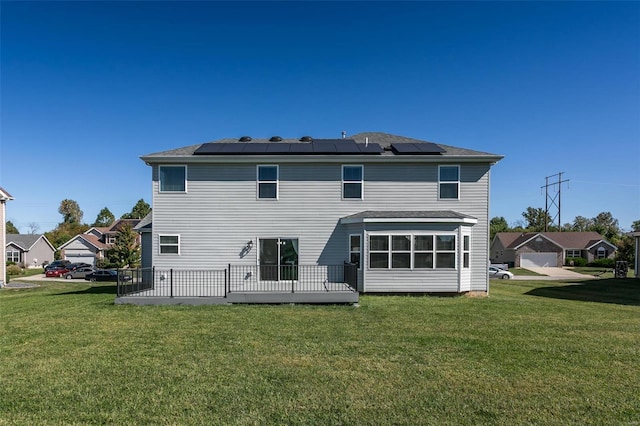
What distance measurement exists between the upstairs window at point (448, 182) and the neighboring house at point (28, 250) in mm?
56587

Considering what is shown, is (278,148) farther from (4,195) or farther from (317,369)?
(4,195)

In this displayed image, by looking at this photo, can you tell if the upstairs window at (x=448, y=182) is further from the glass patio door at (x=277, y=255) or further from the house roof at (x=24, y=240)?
the house roof at (x=24, y=240)

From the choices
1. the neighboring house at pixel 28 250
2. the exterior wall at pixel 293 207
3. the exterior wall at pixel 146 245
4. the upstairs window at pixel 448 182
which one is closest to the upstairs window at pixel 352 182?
the exterior wall at pixel 293 207

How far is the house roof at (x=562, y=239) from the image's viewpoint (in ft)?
159

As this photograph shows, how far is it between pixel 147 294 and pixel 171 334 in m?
4.92

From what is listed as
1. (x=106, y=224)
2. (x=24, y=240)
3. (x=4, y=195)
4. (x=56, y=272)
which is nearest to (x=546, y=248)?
(x=4, y=195)

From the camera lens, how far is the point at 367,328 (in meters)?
8.31

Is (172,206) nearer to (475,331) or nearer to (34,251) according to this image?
(475,331)

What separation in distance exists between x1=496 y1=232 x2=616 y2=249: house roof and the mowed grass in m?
43.4

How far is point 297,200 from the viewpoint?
47.9ft

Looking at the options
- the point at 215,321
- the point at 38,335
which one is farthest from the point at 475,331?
the point at 38,335

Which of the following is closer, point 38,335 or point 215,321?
point 38,335

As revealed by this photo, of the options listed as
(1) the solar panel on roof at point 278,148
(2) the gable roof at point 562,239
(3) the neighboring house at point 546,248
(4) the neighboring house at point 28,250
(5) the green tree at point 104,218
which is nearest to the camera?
(1) the solar panel on roof at point 278,148

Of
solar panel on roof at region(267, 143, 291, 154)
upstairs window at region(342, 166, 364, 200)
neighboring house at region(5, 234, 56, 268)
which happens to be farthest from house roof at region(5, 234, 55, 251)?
upstairs window at region(342, 166, 364, 200)
